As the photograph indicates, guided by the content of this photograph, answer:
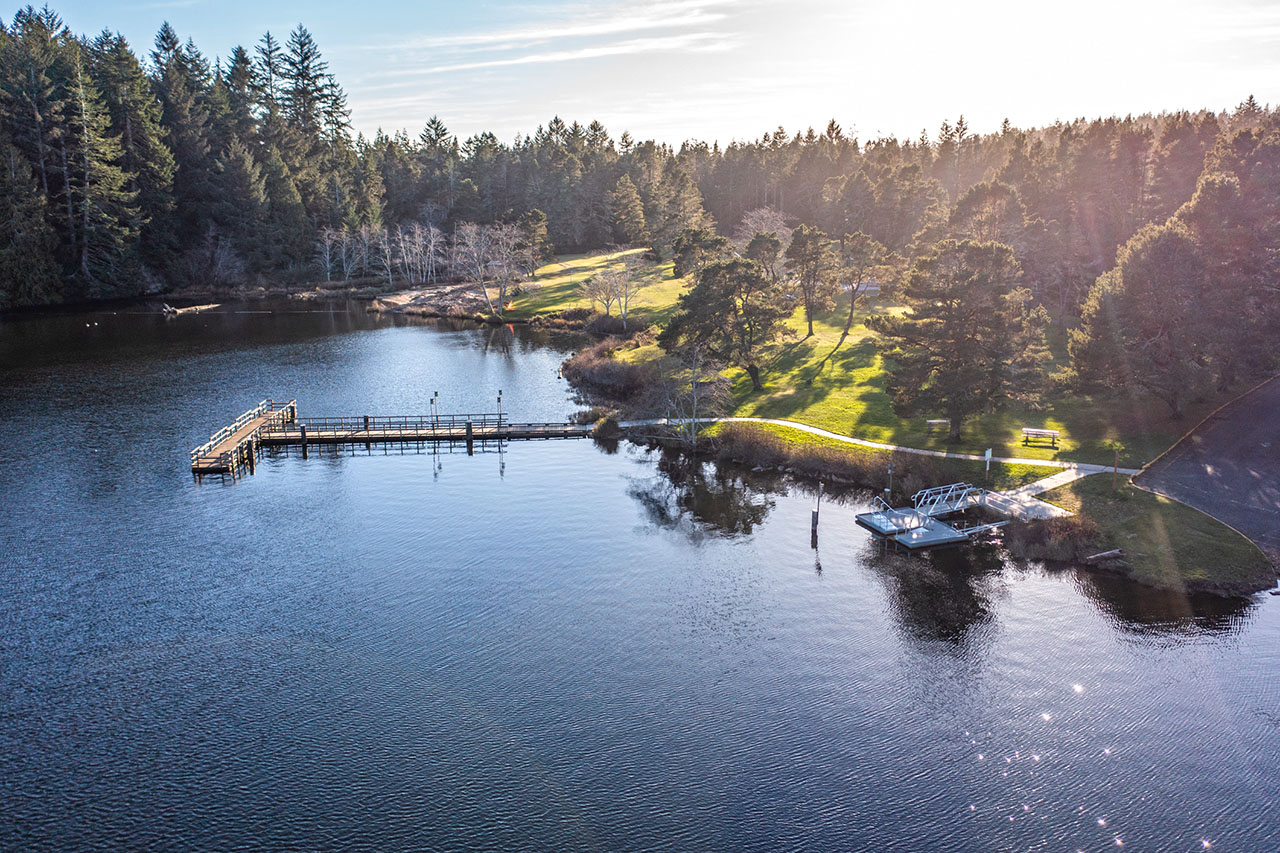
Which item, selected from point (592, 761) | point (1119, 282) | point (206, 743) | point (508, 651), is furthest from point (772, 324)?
point (206, 743)

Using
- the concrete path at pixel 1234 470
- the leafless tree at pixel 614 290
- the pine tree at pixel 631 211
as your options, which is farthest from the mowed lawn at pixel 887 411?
the pine tree at pixel 631 211

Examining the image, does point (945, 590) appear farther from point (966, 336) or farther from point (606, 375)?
point (606, 375)


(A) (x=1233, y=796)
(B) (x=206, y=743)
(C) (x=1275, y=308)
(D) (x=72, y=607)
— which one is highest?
(C) (x=1275, y=308)

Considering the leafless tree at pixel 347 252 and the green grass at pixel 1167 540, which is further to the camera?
the leafless tree at pixel 347 252

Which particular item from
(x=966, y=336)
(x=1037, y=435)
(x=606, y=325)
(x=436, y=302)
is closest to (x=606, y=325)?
(x=606, y=325)

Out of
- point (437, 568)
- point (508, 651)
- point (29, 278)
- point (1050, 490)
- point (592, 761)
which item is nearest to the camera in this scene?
point (592, 761)

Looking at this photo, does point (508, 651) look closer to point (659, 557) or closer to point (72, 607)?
point (659, 557)

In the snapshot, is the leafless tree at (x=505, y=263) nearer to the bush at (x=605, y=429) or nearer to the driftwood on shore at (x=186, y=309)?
the driftwood on shore at (x=186, y=309)
